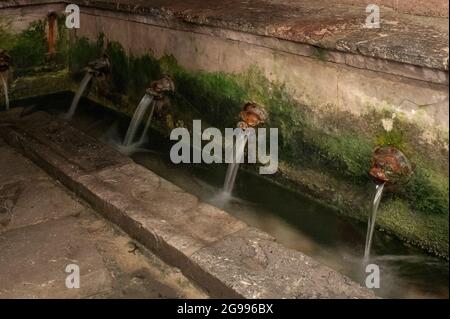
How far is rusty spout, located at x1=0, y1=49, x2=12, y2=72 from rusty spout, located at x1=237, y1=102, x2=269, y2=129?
3605mm

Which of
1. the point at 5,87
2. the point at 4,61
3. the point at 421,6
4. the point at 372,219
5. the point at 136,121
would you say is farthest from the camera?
the point at 5,87

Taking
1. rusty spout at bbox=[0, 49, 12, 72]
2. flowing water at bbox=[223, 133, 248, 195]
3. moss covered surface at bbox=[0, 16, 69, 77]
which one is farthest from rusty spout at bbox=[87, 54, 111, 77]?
flowing water at bbox=[223, 133, 248, 195]

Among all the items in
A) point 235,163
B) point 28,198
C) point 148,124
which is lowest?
point 28,198

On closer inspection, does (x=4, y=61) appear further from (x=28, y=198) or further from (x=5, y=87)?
(x=28, y=198)

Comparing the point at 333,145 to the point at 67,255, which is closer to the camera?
the point at 67,255

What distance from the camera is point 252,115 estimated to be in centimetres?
416

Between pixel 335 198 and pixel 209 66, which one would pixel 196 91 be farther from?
pixel 335 198

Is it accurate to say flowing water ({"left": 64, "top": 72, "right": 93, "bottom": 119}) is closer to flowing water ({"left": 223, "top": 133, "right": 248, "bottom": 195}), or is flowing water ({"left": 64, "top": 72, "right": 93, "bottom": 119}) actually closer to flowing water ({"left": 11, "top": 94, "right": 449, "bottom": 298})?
flowing water ({"left": 11, "top": 94, "right": 449, "bottom": 298})

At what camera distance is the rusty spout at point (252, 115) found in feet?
13.6

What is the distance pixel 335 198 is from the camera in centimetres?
389

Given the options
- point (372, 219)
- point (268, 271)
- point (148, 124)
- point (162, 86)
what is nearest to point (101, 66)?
point (148, 124)

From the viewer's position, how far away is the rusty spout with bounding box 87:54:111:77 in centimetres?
598

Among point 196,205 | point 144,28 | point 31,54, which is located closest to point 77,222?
point 196,205

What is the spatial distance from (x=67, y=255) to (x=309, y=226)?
6.37 feet
